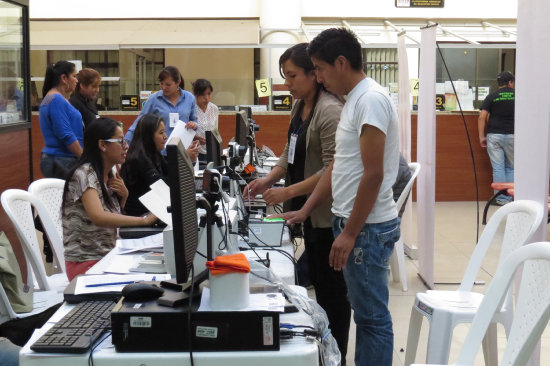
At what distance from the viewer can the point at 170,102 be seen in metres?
6.00

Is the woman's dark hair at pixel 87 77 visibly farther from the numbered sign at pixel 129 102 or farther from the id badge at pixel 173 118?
the numbered sign at pixel 129 102

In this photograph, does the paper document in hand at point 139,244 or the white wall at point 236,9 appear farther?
the white wall at point 236,9

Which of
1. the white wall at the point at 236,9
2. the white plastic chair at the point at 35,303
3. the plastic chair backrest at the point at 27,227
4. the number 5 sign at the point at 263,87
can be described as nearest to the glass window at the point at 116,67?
the white wall at the point at 236,9

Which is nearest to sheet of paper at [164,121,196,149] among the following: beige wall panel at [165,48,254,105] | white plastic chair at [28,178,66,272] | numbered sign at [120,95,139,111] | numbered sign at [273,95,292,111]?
white plastic chair at [28,178,66,272]

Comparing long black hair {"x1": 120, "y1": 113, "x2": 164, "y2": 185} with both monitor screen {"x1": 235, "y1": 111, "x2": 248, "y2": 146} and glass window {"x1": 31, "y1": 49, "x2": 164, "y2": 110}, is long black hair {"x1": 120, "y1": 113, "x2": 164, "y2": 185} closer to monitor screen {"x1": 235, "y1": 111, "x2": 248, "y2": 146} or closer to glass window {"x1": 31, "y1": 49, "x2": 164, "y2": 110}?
monitor screen {"x1": 235, "y1": 111, "x2": 248, "y2": 146}

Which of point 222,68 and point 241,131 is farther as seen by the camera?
point 222,68

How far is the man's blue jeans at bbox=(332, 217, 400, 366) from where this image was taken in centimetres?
247

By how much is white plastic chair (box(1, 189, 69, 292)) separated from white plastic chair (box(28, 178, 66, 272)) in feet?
0.18

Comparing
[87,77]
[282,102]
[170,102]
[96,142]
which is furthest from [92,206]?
[282,102]

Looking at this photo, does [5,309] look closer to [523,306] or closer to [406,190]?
[523,306]

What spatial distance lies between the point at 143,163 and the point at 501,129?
206 inches

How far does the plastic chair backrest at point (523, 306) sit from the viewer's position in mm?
1884

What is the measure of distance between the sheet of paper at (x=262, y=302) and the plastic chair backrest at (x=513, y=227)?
1088 millimetres

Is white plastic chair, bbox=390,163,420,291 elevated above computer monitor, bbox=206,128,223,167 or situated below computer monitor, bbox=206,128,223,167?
below
